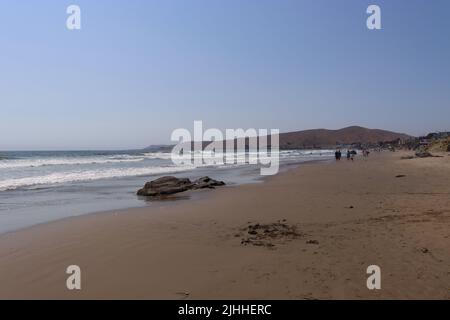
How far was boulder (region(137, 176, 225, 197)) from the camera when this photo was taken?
15039mm

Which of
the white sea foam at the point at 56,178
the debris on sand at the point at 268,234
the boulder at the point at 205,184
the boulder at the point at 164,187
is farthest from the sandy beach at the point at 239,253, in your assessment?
the white sea foam at the point at 56,178

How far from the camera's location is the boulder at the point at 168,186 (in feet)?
49.3

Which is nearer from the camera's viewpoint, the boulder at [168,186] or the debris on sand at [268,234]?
the debris on sand at [268,234]

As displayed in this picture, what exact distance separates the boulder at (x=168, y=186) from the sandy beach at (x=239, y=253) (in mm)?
4099

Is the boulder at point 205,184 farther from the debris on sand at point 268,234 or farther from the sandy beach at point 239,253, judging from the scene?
the debris on sand at point 268,234

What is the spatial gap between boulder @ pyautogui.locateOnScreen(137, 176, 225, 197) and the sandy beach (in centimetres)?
410

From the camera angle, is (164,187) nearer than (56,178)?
Yes

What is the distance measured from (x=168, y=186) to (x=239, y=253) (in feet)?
32.4

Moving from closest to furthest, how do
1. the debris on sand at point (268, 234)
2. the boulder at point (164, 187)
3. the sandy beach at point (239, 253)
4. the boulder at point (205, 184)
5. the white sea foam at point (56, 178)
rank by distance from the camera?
the sandy beach at point (239, 253)
the debris on sand at point (268, 234)
the boulder at point (164, 187)
the boulder at point (205, 184)
the white sea foam at point (56, 178)

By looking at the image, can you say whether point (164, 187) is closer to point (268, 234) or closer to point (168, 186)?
point (168, 186)

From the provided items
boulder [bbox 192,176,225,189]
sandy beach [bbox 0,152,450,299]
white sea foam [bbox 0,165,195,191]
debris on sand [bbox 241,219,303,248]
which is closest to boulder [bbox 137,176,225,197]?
boulder [bbox 192,176,225,189]

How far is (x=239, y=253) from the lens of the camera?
6.28 metres

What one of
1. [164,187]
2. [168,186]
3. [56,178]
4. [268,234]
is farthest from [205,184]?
[56,178]
